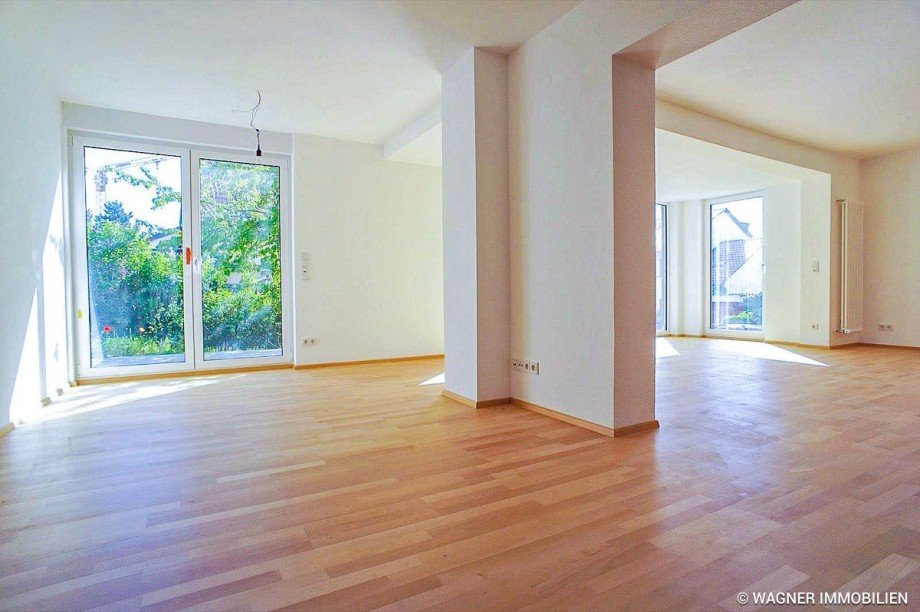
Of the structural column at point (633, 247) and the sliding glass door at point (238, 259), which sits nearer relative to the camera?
the structural column at point (633, 247)

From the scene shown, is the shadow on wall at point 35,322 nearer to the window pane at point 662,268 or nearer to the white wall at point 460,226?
the white wall at point 460,226

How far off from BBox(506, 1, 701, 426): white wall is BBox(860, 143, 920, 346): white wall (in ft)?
22.2

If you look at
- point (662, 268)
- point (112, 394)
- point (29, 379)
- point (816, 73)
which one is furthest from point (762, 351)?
point (29, 379)

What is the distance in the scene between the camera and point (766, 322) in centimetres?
816

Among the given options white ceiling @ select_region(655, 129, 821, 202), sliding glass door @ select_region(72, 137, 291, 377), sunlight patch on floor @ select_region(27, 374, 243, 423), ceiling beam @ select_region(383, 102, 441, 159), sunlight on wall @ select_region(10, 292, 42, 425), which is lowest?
sunlight patch on floor @ select_region(27, 374, 243, 423)

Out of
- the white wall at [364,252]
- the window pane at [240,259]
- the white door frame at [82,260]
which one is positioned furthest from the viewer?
the white wall at [364,252]

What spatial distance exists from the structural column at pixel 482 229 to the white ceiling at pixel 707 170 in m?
2.20

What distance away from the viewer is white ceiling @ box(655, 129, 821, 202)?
18.4ft

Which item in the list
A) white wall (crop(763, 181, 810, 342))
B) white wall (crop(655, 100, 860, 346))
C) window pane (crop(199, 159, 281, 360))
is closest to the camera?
window pane (crop(199, 159, 281, 360))

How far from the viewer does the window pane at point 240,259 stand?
18.2 ft

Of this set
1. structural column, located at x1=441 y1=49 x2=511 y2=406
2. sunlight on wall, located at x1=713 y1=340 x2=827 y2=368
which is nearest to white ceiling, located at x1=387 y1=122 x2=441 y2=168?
structural column, located at x1=441 y1=49 x2=511 y2=406

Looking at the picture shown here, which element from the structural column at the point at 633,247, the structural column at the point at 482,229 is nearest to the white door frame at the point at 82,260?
the structural column at the point at 482,229

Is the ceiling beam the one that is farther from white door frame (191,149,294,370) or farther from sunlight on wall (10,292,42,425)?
sunlight on wall (10,292,42,425)

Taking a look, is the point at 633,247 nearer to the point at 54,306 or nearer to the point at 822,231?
the point at 54,306
